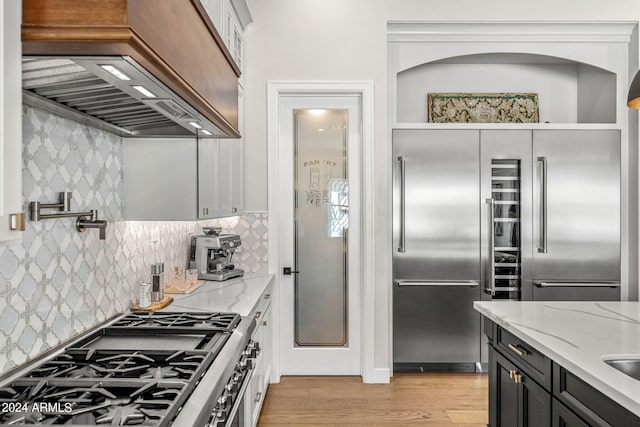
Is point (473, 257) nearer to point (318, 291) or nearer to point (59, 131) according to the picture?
point (318, 291)

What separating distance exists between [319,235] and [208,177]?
1408 millimetres

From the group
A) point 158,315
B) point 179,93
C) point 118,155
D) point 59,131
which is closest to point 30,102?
point 59,131

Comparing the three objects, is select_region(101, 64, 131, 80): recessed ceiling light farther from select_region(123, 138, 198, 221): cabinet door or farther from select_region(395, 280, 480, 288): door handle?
select_region(395, 280, 480, 288): door handle

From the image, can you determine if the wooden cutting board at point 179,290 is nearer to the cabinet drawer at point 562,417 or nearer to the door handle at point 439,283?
the door handle at point 439,283

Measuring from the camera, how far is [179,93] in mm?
1390

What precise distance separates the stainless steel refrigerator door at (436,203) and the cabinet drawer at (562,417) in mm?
2092

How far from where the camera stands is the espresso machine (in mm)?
3285

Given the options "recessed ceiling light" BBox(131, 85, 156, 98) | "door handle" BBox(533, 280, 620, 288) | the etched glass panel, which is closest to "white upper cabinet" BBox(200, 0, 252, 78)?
the etched glass panel

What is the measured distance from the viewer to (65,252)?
177cm

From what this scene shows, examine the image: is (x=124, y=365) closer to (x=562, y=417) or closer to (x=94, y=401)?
(x=94, y=401)

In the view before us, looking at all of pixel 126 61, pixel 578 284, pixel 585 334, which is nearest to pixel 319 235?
pixel 578 284

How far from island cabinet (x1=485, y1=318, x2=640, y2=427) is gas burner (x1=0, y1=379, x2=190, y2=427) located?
124cm

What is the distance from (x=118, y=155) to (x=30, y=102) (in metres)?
0.76

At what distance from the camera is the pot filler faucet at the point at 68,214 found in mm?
1568
